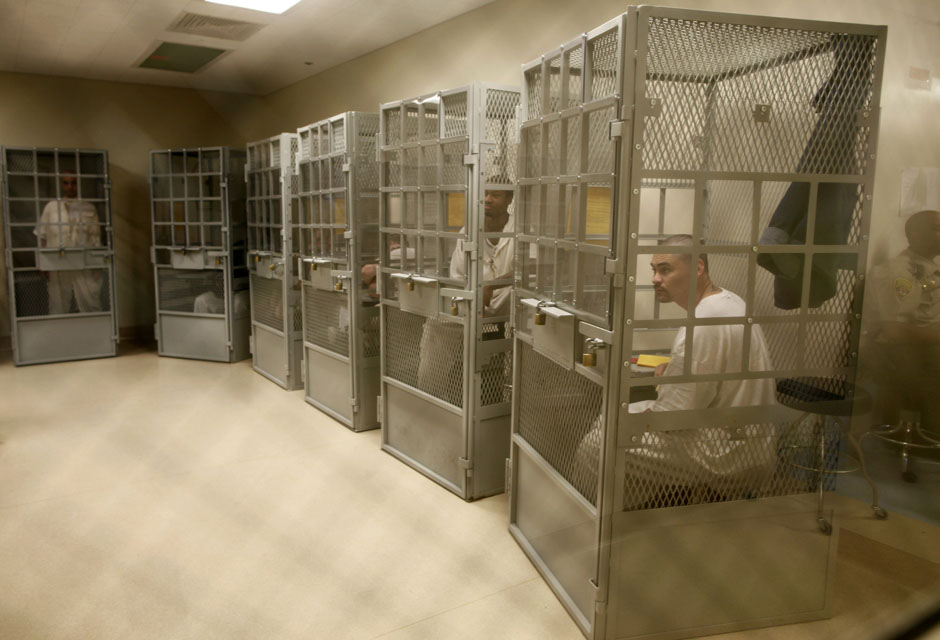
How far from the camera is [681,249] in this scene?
1447mm

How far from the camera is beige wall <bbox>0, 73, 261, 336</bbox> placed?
491 centimetres

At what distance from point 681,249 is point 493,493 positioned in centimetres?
143

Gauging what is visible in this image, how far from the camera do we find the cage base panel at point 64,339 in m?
4.59

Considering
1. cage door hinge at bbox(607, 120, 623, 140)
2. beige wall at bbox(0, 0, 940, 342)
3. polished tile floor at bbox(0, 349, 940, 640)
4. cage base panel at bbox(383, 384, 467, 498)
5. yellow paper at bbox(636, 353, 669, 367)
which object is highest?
beige wall at bbox(0, 0, 940, 342)

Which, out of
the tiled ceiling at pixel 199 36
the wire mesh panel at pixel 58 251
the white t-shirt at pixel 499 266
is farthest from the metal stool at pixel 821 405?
the wire mesh panel at pixel 58 251

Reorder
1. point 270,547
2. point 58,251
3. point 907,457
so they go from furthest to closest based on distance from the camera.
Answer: point 58,251 → point 270,547 → point 907,457

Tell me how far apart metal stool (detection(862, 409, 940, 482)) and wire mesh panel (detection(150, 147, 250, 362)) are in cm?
409

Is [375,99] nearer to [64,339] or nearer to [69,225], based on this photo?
[69,225]

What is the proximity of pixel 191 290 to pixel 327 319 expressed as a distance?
1841 millimetres

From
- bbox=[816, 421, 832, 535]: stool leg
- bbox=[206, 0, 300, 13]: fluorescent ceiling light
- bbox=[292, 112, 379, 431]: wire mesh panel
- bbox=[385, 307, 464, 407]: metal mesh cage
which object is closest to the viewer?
bbox=[816, 421, 832, 535]: stool leg

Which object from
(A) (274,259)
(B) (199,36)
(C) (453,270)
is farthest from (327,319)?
(B) (199,36)

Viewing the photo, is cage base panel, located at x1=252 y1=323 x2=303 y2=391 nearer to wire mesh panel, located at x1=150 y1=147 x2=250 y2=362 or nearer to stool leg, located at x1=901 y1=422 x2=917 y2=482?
wire mesh panel, located at x1=150 y1=147 x2=250 y2=362

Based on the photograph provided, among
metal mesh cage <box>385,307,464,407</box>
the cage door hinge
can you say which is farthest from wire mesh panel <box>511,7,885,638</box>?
metal mesh cage <box>385,307,464,407</box>

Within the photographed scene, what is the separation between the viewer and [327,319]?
11.4ft
